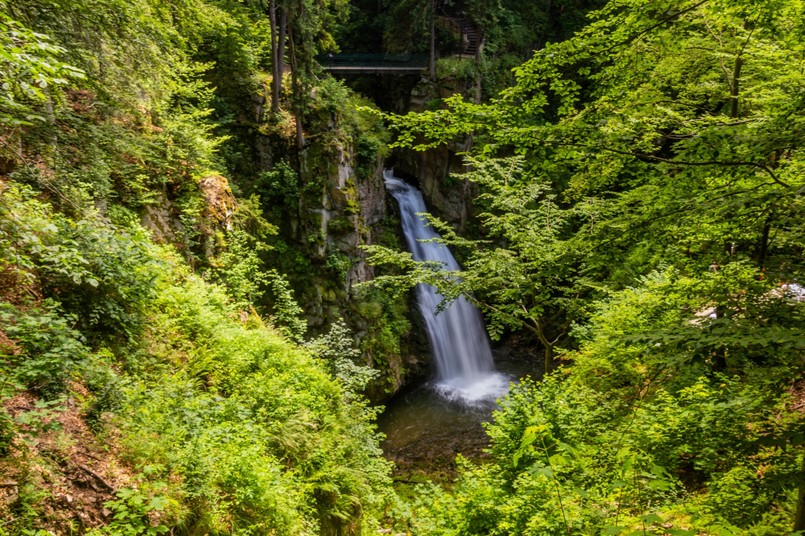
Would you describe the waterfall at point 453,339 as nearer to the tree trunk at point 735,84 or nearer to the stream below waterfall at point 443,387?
the stream below waterfall at point 443,387

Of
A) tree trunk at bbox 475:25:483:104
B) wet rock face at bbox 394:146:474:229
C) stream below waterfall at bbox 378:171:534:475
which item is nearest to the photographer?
stream below waterfall at bbox 378:171:534:475

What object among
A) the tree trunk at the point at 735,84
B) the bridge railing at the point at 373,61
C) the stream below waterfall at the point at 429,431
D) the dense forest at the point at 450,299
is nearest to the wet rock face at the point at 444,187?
the bridge railing at the point at 373,61

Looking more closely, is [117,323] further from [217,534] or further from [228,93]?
[228,93]

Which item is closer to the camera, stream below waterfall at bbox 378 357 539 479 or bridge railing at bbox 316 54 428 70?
stream below waterfall at bbox 378 357 539 479

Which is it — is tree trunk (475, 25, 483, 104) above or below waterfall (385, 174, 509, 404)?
above

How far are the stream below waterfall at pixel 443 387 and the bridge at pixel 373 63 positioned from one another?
5.05 meters

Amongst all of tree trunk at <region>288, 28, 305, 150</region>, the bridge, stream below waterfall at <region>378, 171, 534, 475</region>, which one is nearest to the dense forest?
stream below waterfall at <region>378, 171, 534, 475</region>

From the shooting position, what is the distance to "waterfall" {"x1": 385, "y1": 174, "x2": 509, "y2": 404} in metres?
16.0

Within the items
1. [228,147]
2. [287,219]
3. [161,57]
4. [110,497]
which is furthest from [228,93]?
[110,497]

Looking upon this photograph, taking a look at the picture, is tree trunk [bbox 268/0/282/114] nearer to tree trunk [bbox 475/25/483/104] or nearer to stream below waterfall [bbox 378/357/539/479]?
tree trunk [bbox 475/25/483/104]

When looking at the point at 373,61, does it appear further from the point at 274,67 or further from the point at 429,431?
the point at 429,431

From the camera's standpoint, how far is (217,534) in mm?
3785

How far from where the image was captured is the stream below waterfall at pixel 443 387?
1237 cm

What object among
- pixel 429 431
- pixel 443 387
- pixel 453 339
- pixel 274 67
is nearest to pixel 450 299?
pixel 429 431
